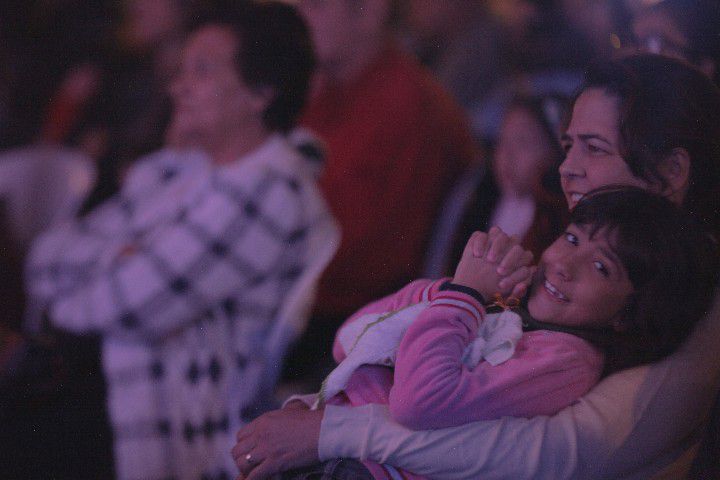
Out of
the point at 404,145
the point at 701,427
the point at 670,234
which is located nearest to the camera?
the point at 670,234

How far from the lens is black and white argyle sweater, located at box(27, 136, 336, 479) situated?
3.65ft

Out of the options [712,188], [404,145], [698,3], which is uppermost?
[698,3]

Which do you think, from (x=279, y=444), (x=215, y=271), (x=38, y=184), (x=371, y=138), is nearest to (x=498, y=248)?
(x=279, y=444)

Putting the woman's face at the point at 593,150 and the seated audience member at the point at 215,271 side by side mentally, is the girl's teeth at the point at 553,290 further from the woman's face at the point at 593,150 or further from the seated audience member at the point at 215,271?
the seated audience member at the point at 215,271

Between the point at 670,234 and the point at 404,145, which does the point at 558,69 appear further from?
the point at 670,234

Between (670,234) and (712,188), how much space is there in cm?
7

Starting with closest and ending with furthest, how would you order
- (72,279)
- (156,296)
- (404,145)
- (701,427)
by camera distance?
1. (701,427)
2. (156,296)
3. (72,279)
4. (404,145)

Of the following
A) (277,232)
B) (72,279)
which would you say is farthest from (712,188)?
(72,279)

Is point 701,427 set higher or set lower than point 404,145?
lower

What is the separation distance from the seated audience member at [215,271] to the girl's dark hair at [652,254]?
2.12ft

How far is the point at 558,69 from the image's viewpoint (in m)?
1.44

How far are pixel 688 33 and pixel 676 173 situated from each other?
0.21 meters

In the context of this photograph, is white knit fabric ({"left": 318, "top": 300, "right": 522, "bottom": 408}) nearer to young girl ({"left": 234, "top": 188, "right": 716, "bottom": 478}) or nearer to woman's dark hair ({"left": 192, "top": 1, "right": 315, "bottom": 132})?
young girl ({"left": 234, "top": 188, "right": 716, "bottom": 478})

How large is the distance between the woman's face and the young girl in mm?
12
